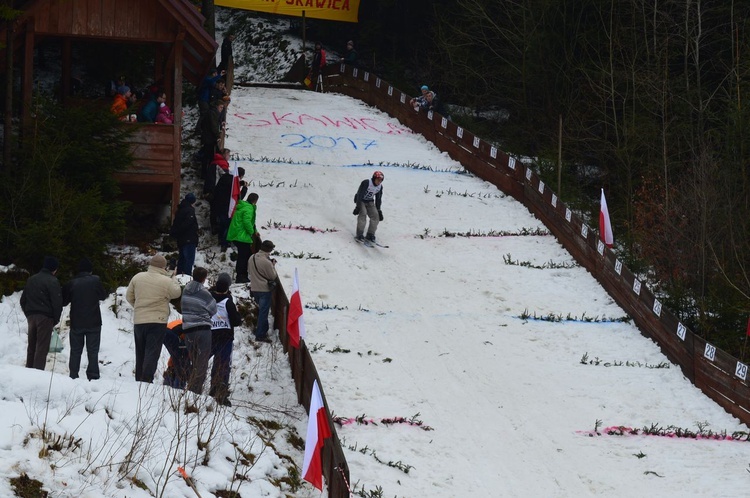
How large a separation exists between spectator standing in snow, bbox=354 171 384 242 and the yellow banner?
672 inches

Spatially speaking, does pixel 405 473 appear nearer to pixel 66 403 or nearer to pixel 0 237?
pixel 66 403

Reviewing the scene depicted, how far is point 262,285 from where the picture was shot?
16203 mm

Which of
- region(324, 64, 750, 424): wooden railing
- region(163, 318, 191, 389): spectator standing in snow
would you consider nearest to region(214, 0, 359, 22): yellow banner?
region(324, 64, 750, 424): wooden railing

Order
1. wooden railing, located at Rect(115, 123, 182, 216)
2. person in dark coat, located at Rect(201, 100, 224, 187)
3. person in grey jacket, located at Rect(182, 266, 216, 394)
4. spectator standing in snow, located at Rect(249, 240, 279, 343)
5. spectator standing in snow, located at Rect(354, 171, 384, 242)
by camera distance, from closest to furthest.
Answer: person in grey jacket, located at Rect(182, 266, 216, 394) < spectator standing in snow, located at Rect(249, 240, 279, 343) < wooden railing, located at Rect(115, 123, 182, 216) < spectator standing in snow, located at Rect(354, 171, 384, 242) < person in dark coat, located at Rect(201, 100, 224, 187)

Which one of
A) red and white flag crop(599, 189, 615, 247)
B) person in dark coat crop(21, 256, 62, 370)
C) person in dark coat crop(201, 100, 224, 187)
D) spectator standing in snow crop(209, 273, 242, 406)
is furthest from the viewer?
person in dark coat crop(201, 100, 224, 187)

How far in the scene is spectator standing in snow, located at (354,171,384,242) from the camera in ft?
68.3

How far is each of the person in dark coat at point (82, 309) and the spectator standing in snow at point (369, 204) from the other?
8.21m

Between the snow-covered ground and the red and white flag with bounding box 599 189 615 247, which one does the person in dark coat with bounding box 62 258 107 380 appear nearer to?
the snow-covered ground

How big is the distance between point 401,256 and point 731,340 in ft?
19.3

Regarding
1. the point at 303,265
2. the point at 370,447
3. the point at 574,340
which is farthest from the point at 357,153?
the point at 370,447

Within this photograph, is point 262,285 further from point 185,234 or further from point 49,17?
point 49,17

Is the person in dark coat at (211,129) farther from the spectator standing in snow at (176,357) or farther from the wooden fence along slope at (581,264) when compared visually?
the spectator standing in snow at (176,357)

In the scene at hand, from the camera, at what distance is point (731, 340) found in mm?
19000

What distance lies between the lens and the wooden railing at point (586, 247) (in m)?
15.9
